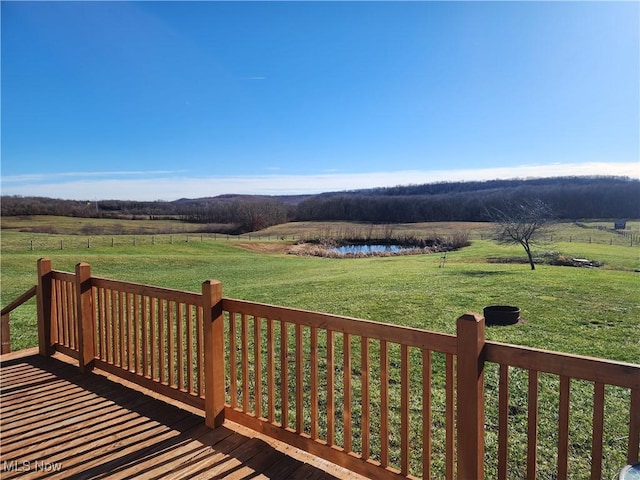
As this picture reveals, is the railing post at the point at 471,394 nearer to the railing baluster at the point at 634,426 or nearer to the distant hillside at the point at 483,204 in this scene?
the railing baluster at the point at 634,426

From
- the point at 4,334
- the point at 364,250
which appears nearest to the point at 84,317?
the point at 4,334

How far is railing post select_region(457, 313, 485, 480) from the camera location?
77.6 inches

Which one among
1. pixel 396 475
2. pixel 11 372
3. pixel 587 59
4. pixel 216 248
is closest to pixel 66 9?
pixel 11 372

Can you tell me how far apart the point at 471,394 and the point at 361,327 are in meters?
0.70

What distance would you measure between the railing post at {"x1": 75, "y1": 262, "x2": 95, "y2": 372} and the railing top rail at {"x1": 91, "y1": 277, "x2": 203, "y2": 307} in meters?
0.10

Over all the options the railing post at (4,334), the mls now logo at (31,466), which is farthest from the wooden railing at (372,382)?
the mls now logo at (31,466)

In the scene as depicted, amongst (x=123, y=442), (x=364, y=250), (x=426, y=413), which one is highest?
(x=426, y=413)

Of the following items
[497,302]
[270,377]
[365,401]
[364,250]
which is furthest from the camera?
[364,250]

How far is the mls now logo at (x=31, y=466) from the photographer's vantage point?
8.55 ft

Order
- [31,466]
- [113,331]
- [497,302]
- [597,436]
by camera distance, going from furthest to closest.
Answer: [497,302]
[113,331]
[31,466]
[597,436]

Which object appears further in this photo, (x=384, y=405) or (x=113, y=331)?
(x=113, y=331)

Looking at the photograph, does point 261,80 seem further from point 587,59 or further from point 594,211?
point 594,211

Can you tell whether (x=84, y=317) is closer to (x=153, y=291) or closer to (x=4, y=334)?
(x=153, y=291)

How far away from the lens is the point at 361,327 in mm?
2410
